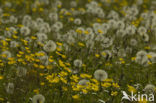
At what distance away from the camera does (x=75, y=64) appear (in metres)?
4.21

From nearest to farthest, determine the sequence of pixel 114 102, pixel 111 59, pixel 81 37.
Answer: pixel 114 102 → pixel 111 59 → pixel 81 37

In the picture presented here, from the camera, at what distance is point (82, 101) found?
10.8ft

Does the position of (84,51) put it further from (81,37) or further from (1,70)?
(1,70)

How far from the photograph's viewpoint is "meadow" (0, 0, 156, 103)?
3.29 m

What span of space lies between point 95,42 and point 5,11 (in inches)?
141

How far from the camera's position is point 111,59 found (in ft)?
15.0

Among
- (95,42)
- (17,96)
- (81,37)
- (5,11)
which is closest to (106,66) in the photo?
(95,42)

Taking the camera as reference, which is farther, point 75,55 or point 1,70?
point 75,55

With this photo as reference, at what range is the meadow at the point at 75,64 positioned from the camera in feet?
10.8

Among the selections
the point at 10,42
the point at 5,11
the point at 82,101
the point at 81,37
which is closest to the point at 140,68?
the point at 81,37

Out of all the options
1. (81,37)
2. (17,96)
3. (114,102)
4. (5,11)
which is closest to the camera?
(17,96)

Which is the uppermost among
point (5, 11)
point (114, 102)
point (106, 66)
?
point (5, 11)

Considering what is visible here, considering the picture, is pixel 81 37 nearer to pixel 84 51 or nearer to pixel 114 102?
pixel 84 51

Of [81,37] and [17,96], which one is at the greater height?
[81,37]
